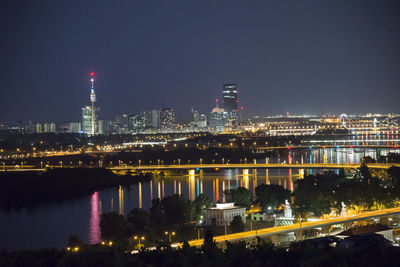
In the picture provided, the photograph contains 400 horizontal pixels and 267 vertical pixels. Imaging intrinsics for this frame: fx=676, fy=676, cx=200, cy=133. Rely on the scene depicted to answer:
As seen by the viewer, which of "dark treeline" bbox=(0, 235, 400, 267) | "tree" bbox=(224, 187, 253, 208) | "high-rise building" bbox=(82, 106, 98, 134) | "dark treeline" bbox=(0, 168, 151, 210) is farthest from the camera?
"high-rise building" bbox=(82, 106, 98, 134)

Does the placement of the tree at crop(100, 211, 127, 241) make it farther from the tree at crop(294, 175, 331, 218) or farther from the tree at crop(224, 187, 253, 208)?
the tree at crop(294, 175, 331, 218)

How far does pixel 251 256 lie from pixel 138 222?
178 inches

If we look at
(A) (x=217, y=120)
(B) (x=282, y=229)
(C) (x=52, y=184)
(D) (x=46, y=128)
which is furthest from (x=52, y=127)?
(B) (x=282, y=229)

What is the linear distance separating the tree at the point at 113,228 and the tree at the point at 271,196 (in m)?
3.32

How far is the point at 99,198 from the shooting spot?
1761cm

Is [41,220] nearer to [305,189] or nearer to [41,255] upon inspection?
[305,189]

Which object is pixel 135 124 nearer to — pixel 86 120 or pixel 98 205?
pixel 86 120

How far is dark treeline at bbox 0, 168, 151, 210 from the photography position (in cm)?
1859

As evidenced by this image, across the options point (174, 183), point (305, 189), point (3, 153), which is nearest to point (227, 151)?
point (3, 153)

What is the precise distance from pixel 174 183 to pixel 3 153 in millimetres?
16288

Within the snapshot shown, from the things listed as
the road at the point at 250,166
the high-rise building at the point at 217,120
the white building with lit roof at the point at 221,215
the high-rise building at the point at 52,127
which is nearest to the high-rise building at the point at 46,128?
the high-rise building at the point at 52,127

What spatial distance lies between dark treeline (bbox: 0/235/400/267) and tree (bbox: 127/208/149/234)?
3.36m

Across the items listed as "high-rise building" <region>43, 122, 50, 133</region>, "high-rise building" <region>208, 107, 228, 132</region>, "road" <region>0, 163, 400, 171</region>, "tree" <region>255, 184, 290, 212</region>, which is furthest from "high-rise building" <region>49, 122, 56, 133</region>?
"tree" <region>255, 184, 290, 212</region>

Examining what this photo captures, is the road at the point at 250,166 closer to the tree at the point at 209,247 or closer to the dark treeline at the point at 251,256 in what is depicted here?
the tree at the point at 209,247
